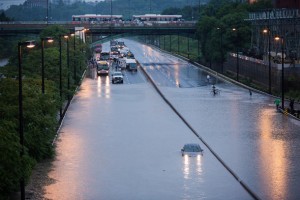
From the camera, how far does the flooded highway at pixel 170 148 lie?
24.4m

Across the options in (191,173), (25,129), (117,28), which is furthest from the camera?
(117,28)

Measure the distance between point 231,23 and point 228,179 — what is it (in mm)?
62755

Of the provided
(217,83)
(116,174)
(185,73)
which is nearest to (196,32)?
(185,73)

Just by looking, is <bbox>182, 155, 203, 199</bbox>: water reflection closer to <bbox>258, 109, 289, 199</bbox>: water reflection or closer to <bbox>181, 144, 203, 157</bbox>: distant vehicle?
<bbox>181, 144, 203, 157</bbox>: distant vehicle

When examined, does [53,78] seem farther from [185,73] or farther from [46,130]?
[185,73]

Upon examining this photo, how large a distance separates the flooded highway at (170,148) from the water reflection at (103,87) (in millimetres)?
232

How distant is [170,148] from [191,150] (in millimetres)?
1614

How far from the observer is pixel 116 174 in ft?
87.9

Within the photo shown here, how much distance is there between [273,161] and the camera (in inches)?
1138

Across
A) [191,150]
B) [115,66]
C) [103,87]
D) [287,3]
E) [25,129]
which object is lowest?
[191,150]

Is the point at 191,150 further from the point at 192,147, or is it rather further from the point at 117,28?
the point at 117,28

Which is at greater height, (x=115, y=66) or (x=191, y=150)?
(x=115, y=66)

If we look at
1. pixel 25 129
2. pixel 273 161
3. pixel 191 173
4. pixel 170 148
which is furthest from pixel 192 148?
pixel 25 129

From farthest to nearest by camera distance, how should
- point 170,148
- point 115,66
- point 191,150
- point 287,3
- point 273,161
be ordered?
point 115,66 → point 287,3 → point 170,148 → point 191,150 → point 273,161
